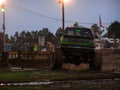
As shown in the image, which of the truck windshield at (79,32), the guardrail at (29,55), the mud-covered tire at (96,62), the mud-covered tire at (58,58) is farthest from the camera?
the guardrail at (29,55)

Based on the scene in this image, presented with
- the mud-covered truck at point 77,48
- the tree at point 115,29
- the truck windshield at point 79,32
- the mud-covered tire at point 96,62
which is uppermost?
the tree at point 115,29

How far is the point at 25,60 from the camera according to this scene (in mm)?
38062

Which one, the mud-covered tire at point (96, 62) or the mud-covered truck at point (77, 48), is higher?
the mud-covered truck at point (77, 48)

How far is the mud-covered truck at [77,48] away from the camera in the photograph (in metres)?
28.2

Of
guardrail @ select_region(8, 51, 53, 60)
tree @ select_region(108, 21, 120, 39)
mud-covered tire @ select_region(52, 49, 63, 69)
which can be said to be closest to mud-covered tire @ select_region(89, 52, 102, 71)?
mud-covered tire @ select_region(52, 49, 63, 69)

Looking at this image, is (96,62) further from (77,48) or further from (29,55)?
(29,55)

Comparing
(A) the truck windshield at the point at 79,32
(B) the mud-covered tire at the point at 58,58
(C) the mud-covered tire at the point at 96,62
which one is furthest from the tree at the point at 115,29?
(B) the mud-covered tire at the point at 58,58

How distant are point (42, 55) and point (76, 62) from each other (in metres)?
12.2

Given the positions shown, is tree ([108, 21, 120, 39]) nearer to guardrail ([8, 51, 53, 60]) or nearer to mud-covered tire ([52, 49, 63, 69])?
guardrail ([8, 51, 53, 60])

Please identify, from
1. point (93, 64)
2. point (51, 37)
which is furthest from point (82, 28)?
point (51, 37)

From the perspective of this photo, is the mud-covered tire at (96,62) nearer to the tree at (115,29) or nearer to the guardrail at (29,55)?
the guardrail at (29,55)

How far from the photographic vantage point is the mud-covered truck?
28156 millimetres

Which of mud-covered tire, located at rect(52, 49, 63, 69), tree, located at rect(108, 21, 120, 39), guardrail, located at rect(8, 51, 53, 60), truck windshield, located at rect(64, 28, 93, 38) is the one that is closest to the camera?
mud-covered tire, located at rect(52, 49, 63, 69)

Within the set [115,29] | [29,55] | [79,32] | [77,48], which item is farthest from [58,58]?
[115,29]
